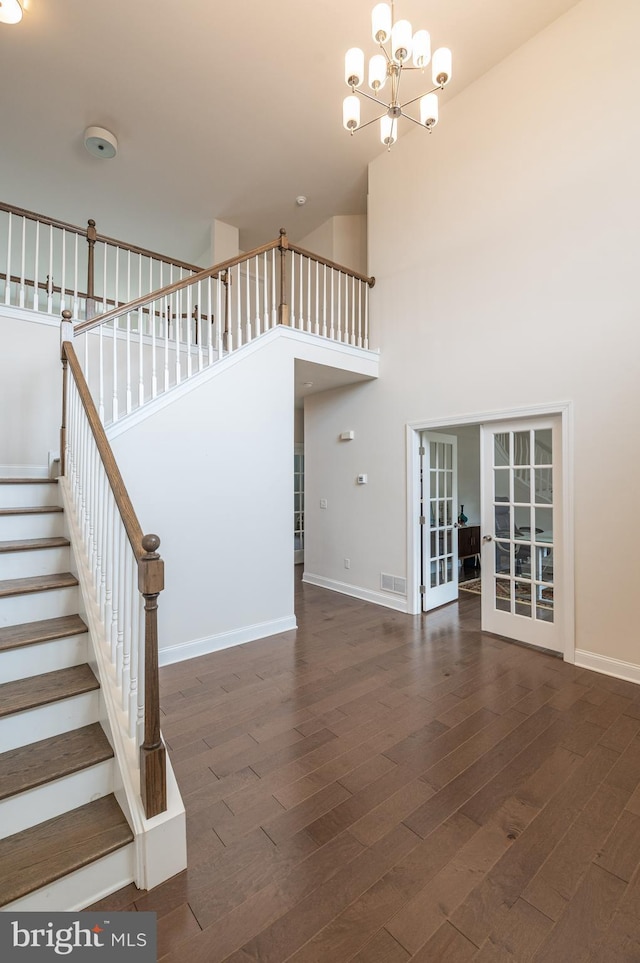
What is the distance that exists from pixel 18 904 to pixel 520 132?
5616mm

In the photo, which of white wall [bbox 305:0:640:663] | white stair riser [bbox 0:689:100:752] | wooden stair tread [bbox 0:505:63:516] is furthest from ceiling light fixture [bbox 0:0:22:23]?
white stair riser [bbox 0:689:100:752]

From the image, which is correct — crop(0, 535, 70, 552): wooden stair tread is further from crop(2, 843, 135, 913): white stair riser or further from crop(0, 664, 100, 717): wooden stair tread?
crop(2, 843, 135, 913): white stair riser

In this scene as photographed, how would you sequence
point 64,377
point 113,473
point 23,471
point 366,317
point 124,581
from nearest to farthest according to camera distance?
point 124,581 < point 113,473 < point 64,377 < point 23,471 < point 366,317

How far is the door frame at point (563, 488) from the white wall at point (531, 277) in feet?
0.16

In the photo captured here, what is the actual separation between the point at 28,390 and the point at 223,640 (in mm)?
3065

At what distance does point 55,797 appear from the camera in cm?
151

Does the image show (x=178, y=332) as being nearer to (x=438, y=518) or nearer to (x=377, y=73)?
(x=377, y=73)

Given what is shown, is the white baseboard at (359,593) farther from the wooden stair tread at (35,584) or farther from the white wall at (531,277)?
the wooden stair tread at (35,584)

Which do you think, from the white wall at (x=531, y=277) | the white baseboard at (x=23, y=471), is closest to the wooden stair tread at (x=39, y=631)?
the white baseboard at (x=23, y=471)

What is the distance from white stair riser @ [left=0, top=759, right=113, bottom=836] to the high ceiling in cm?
523

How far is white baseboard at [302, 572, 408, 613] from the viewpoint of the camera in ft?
15.4

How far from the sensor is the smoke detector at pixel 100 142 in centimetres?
451

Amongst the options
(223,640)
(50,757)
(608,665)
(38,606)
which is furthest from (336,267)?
(50,757)

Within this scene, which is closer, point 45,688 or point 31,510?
point 45,688
